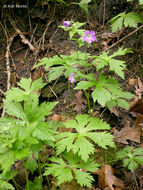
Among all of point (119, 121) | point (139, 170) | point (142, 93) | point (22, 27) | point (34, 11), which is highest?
point (34, 11)

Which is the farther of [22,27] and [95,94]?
[22,27]

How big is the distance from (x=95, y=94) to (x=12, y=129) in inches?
35.2

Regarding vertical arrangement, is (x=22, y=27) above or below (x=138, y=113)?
above

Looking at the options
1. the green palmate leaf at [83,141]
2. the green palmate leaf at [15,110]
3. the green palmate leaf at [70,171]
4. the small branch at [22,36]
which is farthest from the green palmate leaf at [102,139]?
the small branch at [22,36]

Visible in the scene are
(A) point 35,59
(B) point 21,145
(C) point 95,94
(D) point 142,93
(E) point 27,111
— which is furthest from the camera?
(A) point 35,59

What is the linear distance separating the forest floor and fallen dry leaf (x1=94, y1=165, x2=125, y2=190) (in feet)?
0.24

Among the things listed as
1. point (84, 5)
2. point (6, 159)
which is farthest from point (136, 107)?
point (84, 5)

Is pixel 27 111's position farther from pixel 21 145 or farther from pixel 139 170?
pixel 139 170

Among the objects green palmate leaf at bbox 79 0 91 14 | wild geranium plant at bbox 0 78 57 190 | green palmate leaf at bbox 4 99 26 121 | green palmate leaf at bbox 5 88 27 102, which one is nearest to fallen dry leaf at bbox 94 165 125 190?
wild geranium plant at bbox 0 78 57 190

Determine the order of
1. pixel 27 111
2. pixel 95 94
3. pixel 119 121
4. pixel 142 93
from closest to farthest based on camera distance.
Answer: pixel 27 111 < pixel 95 94 < pixel 119 121 < pixel 142 93

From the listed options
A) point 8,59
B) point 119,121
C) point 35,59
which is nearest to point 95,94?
point 119,121

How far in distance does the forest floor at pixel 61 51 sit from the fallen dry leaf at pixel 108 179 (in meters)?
0.07

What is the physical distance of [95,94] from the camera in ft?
6.67

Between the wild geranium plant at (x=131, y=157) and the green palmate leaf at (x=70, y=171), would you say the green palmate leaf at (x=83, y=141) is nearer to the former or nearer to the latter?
the green palmate leaf at (x=70, y=171)
